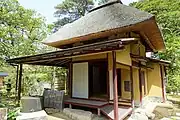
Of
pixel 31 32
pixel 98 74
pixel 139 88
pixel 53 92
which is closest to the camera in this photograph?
pixel 53 92

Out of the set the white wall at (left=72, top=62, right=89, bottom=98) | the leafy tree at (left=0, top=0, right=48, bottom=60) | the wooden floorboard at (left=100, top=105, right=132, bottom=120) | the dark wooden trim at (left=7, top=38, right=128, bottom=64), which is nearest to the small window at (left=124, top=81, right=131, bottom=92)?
the wooden floorboard at (left=100, top=105, right=132, bottom=120)

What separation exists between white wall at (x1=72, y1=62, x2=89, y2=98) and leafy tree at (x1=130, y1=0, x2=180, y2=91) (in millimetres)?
6376

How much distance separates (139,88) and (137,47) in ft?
6.69

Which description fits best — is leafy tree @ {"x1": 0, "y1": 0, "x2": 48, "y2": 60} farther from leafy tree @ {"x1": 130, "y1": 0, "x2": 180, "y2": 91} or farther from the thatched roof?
leafy tree @ {"x1": 130, "y1": 0, "x2": 180, "y2": 91}

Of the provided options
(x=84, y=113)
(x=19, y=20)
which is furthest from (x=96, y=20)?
(x=19, y=20)

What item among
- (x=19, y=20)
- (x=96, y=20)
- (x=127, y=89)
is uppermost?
(x=19, y=20)

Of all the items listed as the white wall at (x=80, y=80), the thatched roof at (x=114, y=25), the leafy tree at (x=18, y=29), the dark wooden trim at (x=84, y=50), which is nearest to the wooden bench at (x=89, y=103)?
the white wall at (x=80, y=80)

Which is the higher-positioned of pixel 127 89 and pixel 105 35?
pixel 105 35

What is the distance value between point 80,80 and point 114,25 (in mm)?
2935

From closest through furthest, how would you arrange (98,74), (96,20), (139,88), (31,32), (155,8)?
(139,88), (96,20), (98,74), (31,32), (155,8)

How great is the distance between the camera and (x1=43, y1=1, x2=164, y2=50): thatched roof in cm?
708

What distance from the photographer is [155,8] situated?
49.1 ft

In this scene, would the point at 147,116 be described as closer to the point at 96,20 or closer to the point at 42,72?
the point at 96,20

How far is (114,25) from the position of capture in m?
7.45
